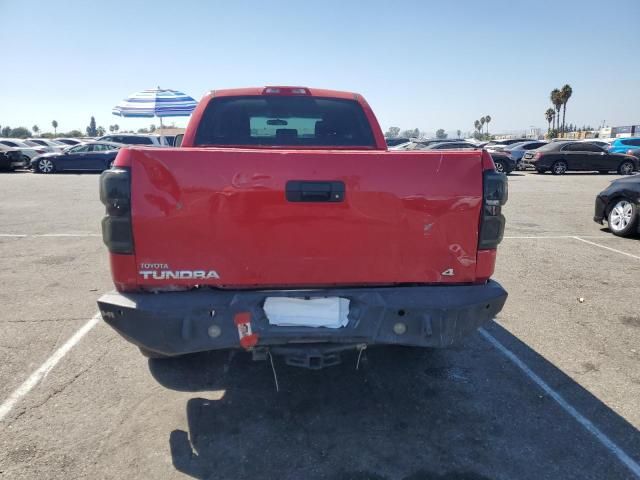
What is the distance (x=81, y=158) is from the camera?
71.8 ft

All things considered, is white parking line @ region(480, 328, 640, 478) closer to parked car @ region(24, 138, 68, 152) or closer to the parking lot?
the parking lot

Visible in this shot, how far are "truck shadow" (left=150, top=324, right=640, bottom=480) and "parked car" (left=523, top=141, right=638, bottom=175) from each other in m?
21.5

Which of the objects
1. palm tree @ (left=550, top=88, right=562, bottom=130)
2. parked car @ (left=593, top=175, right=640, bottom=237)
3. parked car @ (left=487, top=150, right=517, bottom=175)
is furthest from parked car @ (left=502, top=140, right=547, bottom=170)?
palm tree @ (left=550, top=88, right=562, bottom=130)

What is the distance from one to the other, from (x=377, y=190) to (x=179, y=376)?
6.89 ft

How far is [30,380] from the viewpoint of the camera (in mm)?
Result: 3242

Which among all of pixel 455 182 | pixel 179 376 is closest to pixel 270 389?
pixel 179 376

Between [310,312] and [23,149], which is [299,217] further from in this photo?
[23,149]

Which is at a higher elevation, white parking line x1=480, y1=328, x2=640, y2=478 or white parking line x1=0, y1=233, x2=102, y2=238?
white parking line x1=0, y1=233, x2=102, y2=238

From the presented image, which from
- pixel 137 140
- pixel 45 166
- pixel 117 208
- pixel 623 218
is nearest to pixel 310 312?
pixel 117 208

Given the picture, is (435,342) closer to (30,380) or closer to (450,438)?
(450,438)

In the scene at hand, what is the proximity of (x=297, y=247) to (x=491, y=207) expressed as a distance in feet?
3.76

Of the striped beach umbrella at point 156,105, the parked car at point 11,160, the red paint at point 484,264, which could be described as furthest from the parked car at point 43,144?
the red paint at point 484,264

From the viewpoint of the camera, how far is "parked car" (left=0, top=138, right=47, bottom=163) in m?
23.5

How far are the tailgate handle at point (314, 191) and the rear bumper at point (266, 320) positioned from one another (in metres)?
0.52
